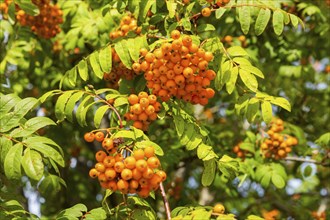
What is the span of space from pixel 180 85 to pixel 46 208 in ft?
13.0

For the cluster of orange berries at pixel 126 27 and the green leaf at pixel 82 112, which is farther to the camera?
the cluster of orange berries at pixel 126 27

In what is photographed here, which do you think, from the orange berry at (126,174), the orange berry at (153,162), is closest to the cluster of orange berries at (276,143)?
the orange berry at (153,162)

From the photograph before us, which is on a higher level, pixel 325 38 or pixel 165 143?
pixel 325 38

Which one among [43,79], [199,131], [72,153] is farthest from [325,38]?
[72,153]

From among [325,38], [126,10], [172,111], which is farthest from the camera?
[325,38]

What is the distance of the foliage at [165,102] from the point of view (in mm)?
3160

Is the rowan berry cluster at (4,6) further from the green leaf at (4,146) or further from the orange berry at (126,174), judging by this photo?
the orange berry at (126,174)

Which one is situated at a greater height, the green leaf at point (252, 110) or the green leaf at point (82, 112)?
the green leaf at point (82, 112)

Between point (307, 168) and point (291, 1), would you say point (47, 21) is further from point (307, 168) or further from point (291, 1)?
point (307, 168)

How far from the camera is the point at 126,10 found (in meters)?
4.18

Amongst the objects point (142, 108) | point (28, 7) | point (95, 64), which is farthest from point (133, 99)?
point (28, 7)

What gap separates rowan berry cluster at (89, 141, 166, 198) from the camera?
2.62m

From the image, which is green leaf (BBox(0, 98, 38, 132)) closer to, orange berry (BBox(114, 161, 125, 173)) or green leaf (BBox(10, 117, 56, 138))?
green leaf (BBox(10, 117, 56, 138))

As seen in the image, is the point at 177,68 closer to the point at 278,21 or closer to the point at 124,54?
the point at 124,54
